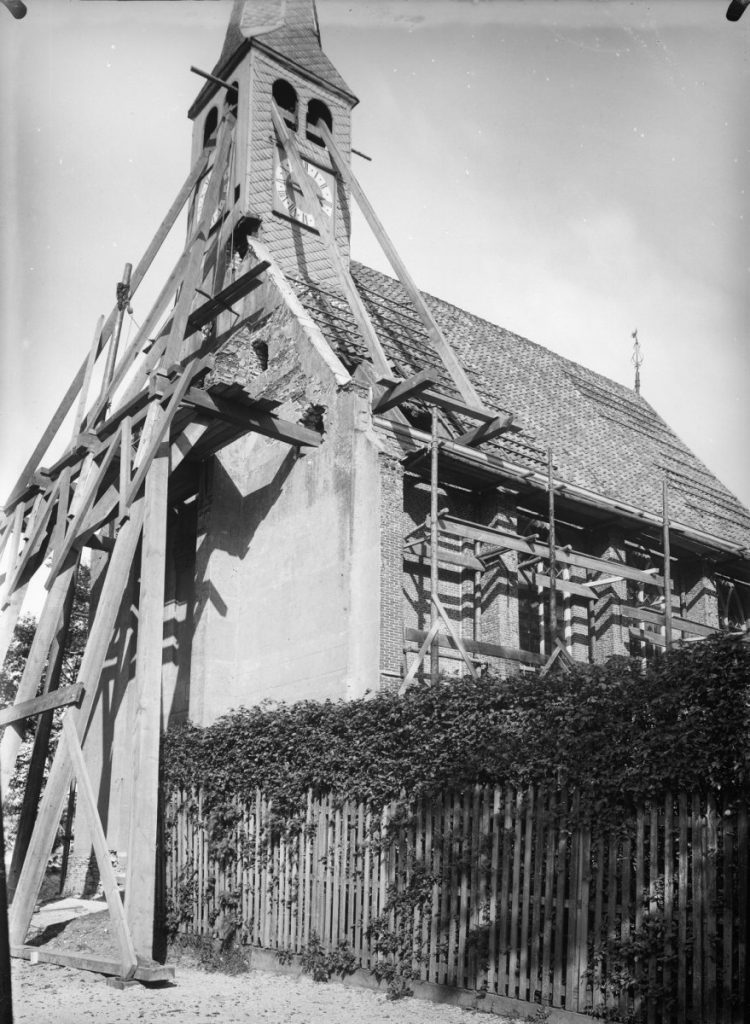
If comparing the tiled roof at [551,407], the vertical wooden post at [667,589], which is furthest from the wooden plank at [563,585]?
the tiled roof at [551,407]

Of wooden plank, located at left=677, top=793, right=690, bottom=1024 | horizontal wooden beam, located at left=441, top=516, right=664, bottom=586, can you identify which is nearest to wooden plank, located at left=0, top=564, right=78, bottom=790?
horizontal wooden beam, located at left=441, top=516, right=664, bottom=586

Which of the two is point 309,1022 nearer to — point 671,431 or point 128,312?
point 128,312

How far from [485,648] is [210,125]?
15253mm

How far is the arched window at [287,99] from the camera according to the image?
2406cm

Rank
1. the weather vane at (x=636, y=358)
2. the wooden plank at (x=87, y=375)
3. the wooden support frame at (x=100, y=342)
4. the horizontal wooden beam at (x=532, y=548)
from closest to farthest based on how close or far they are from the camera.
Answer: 1. the horizontal wooden beam at (x=532, y=548)
2. the wooden plank at (x=87, y=375)
3. the wooden support frame at (x=100, y=342)
4. the weather vane at (x=636, y=358)

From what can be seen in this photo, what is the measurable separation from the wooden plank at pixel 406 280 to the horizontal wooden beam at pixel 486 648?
14.3ft

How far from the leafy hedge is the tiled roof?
28.3 ft

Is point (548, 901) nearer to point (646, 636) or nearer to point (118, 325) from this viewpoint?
point (646, 636)

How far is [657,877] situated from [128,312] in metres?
15.6

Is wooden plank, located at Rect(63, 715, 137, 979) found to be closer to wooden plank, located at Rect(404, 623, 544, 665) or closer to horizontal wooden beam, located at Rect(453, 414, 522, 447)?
wooden plank, located at Rect(404, 623, 544, 665)

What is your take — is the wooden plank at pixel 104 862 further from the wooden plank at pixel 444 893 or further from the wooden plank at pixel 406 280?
the wooden plank at pixel 406 280

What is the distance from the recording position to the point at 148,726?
1345 centimetres

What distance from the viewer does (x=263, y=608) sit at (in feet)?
58.4

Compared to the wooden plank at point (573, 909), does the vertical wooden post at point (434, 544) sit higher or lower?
higher
